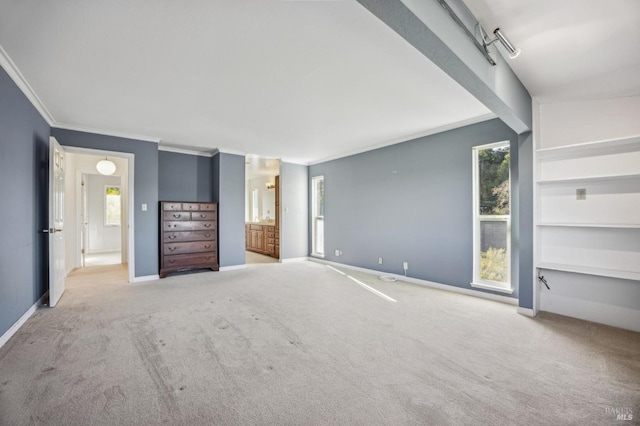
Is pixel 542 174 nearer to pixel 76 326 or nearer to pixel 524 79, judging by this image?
pixel 524 79

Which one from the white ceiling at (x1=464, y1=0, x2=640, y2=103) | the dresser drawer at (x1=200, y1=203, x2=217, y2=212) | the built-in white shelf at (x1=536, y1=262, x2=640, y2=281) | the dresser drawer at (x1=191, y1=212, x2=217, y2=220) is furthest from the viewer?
the dresser drawer at (x1=200, y1=203, x2=217, y2=212)

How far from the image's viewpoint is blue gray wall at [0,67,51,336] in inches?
99.4

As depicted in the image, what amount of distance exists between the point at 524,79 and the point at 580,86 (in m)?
0.55

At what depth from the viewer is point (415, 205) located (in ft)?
15.0

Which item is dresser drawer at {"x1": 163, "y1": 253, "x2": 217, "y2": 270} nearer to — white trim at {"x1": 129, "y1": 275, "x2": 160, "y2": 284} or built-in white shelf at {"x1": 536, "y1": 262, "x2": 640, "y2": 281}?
white trim at {"x1": 129, "y1": 275, "x2": 160, "y2": 284}

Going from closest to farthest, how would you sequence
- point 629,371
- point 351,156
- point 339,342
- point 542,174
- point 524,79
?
point 629,371
point 339,342
point 524,79
point 542,174
point 351,156

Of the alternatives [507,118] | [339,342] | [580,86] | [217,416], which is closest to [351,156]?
[507,118]

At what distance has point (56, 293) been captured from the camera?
11.4 feet

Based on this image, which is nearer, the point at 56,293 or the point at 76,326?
the point at 76,326

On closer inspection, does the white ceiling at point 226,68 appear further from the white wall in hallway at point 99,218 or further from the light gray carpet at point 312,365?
the white wall in hallway at point 99,218

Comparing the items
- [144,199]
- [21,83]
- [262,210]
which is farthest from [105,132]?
[262,210]

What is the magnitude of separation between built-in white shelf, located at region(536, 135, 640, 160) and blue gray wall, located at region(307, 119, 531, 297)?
41 cm

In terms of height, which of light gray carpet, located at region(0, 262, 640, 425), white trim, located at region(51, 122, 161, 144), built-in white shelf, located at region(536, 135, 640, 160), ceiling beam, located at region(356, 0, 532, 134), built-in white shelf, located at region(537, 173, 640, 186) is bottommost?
light gray carpet, located at region(0, 262, 640, 425)

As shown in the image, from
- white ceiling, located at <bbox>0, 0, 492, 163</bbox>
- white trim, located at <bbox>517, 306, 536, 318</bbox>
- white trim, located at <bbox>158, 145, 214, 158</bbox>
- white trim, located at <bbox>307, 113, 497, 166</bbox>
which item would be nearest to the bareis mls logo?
white trim, located at <bbox>517, 306, 536, 318</bbox>
